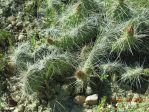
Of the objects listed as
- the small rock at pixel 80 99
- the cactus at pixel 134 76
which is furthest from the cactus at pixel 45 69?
the cactus at pixel 134 76

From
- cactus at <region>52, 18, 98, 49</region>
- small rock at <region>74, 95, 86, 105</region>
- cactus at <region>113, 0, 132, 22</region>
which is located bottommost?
small rock at <region>74, 95, 86, 105</region>

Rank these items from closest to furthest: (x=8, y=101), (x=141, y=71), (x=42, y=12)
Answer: (x=141, y=71), (x=8, y=101), (x=42, y=12)

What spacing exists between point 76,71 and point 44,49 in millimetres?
370

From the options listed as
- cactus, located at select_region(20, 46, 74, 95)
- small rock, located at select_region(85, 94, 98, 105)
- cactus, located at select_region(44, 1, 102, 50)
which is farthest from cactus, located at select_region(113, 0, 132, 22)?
small rock, located at select_region(85, 94, 98, 105)

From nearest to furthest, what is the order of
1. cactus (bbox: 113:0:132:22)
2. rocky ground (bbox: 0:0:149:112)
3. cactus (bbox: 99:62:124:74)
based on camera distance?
rocky ground (bbox: 0:0:149:112) < cactus (bbox: 99:62:124:74) < cactus (bbox: 113:0:132:22)

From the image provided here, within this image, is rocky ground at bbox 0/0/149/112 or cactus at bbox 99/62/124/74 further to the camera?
cactus at bbox 99/62/124/74

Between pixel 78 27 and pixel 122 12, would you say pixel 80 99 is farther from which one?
pixel 122 12

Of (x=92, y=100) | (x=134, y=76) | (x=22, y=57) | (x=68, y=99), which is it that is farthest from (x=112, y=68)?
(x=22, y=57)

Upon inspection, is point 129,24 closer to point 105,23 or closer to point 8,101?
point 105,23

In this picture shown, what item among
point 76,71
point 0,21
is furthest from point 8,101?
point 0,21

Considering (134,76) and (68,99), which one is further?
(68,99)

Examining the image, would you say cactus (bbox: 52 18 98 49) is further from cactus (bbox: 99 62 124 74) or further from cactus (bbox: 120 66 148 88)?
cactus (bbox: 120 66 148 88)

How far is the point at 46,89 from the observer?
10.7 feet

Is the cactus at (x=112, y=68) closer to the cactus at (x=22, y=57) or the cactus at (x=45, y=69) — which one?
the cactus at (x=45, y=69)
